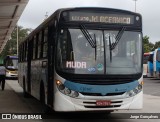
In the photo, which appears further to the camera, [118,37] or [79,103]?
[118,37]

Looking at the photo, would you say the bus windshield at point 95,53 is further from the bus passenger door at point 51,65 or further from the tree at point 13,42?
the tree at point 13,42

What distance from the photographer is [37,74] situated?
13852 millimetres

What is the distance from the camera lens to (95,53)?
34.2ft

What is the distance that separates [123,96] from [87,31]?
1.87 m

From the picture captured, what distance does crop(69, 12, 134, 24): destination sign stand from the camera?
35.0ft

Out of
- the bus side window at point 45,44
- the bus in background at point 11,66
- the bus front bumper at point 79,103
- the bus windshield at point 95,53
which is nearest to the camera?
the bus front bumper at point 79,103

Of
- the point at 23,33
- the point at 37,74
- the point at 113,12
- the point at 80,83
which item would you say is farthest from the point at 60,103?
the point at 23,33

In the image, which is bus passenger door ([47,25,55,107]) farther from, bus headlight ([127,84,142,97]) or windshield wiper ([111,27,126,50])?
bus headlight ([127,84,142,97])

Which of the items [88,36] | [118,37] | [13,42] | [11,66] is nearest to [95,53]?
[88,36]

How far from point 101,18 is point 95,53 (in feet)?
3.21

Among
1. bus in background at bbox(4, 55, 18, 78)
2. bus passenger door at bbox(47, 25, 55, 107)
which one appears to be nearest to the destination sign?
bus passenger door at bbox(47, 25, 55, 107)

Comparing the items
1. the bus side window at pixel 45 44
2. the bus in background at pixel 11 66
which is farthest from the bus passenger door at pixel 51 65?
the bus in background at pixel 11 66

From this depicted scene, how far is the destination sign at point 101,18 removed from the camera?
1066 cm

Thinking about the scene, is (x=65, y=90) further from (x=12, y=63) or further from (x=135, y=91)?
(x=12, y=63)
